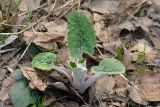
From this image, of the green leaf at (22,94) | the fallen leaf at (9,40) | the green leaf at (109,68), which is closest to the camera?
the green leaf at (109,68)

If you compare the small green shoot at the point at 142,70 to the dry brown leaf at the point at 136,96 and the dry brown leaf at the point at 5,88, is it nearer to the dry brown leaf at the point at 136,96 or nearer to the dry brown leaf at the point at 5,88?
the dry brown leaf at the point at 136,96

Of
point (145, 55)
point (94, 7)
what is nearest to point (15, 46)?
point (94, 7)

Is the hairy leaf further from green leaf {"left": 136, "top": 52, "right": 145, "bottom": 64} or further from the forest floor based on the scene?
green leaf {"left": 136, "top": 52, "right": 145, "bottom": 64}

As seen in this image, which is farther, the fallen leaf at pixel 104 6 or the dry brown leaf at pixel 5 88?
the fallen leaf at pixel 104 6

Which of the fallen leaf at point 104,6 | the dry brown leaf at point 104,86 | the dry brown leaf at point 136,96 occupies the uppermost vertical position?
the fallen leaf at point 104,6

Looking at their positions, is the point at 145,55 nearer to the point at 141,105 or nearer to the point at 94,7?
the point at 141,105

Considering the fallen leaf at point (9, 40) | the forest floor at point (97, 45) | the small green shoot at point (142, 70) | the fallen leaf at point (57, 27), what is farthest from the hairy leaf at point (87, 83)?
the fallen leaf at point (9, 40)

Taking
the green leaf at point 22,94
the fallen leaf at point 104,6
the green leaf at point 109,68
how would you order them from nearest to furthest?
the green leaf at point 109,68, the green leaf at point 22,94, the fallen leaf at point 104,6
